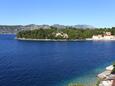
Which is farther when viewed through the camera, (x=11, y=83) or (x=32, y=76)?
(x=32, y=76)

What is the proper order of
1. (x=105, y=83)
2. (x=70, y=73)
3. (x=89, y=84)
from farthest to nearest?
1. (x=70, y=73)
2. (x=89, y=84)
3. (x=105, y=83)

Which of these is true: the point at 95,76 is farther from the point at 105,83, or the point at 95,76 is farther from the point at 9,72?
the point at 9,72

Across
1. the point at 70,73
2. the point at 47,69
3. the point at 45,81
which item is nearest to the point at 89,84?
the point at 45,81

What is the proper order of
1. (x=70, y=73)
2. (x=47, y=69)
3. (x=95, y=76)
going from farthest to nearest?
(x=47, y=69)
(x=70, y=73)
(x=95, y=76)

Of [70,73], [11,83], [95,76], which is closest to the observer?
[11,83]

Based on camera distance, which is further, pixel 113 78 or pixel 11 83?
pixel 11 83

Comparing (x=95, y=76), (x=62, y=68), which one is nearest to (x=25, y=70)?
(x=62, y=68)

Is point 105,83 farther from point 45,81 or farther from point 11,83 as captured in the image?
point 11,83

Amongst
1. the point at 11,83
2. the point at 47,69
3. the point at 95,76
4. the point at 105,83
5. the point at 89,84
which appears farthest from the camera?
the point at 47,69
